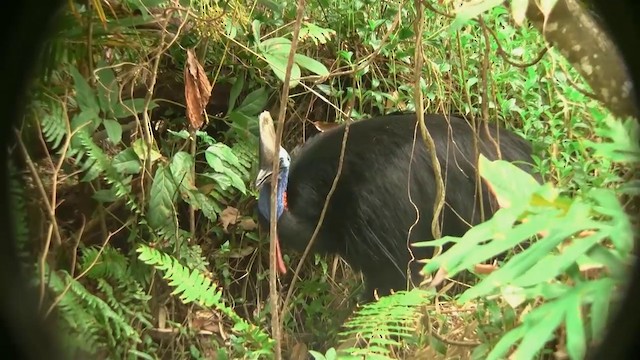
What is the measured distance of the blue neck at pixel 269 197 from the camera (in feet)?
4.67

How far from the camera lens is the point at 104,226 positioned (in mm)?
1472

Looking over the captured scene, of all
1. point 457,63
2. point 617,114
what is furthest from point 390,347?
point 457,63

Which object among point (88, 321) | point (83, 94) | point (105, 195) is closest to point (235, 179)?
point (105, 195)

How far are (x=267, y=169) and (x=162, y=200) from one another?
0.77 ft

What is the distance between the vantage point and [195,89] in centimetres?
147

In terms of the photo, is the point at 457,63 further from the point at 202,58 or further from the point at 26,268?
the point at 26,268

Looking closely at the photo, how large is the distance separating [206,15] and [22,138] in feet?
2.09

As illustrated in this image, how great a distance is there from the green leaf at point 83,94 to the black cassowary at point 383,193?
34cm

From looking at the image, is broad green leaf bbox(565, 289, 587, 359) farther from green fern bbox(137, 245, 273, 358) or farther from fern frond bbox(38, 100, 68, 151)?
fern frond bbox(38, 100, 68, 151)

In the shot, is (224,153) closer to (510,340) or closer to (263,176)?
(263,176)

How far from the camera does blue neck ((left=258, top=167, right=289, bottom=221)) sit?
4.67ft

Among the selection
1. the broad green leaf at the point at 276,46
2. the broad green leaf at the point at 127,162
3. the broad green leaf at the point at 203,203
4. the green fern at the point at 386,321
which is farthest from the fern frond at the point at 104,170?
the green fern at the point at 386,321

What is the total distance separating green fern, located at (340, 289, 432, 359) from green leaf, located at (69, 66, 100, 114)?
0.64m

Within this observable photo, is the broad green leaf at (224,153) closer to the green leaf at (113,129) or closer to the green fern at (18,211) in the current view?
the green leaf at (113,129)
